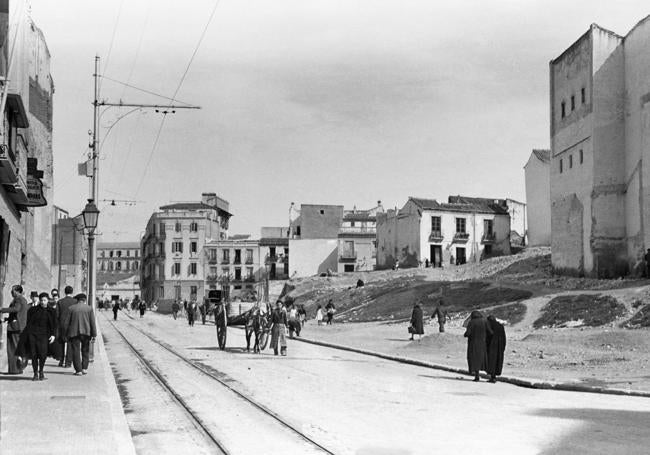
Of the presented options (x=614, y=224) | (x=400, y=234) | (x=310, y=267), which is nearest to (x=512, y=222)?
(x=400, y=234)

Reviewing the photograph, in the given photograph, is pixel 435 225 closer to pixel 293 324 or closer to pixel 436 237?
pixel 436 237

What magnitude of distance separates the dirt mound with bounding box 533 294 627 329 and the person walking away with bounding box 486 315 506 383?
599 inches

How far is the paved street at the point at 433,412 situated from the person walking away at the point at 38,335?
3504mm

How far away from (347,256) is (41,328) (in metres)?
76.3

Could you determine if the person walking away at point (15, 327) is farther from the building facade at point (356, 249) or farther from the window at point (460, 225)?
the building facade at point (356, 249)

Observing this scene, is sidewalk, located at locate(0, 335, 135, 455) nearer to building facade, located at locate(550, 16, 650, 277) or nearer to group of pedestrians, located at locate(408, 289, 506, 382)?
group of pedestrians, located at locate(408, 289, 506, 382)

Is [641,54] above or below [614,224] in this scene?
above

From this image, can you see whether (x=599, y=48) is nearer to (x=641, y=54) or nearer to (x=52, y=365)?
(x=641, y=54)

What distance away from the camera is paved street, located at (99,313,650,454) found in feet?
30.1

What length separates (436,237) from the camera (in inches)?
2950

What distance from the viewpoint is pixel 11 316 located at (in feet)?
50.3

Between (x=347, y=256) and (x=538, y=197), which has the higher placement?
(x=538, y=197)

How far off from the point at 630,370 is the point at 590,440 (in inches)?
406

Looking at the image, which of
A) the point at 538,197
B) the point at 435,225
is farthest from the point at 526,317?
the point at 435,225
